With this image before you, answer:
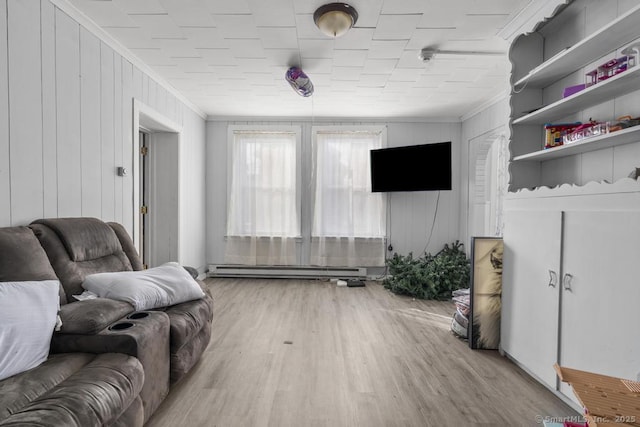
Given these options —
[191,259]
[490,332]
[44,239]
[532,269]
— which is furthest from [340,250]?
[44,239]

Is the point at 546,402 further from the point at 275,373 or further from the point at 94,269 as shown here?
the point at 94,269

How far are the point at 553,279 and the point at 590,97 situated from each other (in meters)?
1.07

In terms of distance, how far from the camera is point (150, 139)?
13.2 ft

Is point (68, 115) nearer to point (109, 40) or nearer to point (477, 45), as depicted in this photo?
point (109, 40)

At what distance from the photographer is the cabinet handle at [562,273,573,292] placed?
72.2 inches

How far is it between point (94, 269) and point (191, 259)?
2.49m

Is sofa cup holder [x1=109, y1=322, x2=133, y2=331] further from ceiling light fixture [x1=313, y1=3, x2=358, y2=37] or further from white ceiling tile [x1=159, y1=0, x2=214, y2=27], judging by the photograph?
ceiling light fixture [x1=313, y1=3, x2=358, y2=37]

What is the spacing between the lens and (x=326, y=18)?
2.21 m

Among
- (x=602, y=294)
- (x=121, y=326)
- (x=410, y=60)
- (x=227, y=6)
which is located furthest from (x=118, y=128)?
(x=602, y=294)

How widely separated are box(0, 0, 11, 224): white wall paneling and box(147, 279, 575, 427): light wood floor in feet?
4.69

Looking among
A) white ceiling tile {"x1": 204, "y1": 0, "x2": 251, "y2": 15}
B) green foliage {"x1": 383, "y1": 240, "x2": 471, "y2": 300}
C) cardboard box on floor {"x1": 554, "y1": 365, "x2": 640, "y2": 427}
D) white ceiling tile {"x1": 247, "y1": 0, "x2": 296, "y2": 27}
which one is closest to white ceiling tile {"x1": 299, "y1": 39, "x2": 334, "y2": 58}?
white ceiling tile {"x1": 247, "y1": 0, "x2": 296, "y2": 27}

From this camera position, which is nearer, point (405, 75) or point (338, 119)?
point (405, 75)

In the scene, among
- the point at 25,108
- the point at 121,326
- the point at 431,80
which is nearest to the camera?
the point at 121,326

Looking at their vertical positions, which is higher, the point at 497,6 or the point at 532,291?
the point at 497,6
